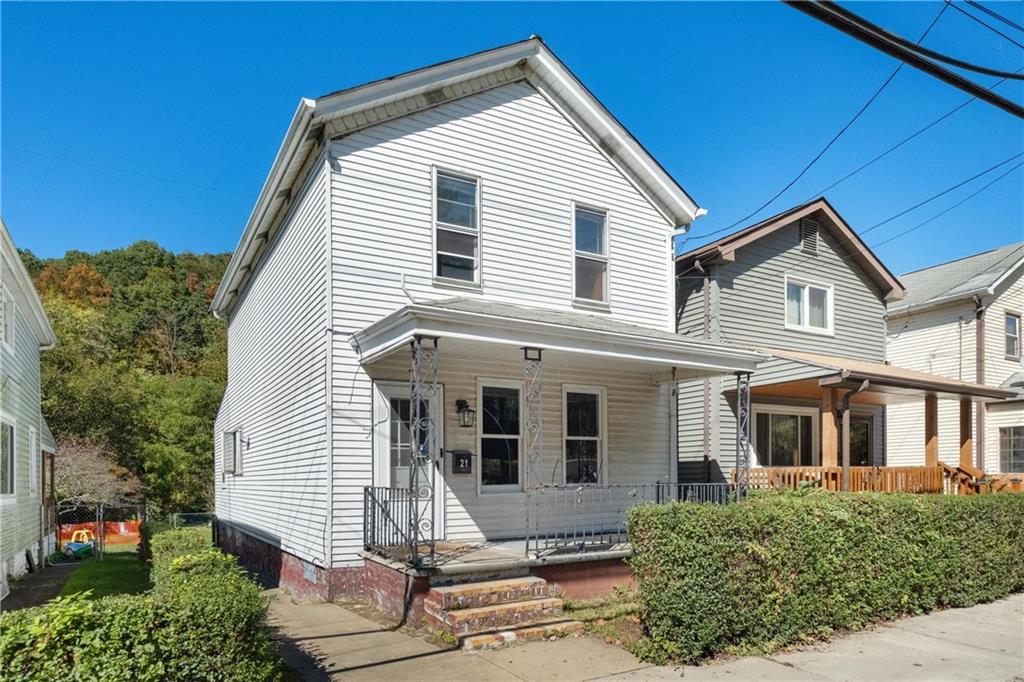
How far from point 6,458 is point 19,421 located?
1.39m

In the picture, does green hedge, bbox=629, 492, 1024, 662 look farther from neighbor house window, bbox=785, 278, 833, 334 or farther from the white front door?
neighbor house window, bbox=785, 278, 833, 334

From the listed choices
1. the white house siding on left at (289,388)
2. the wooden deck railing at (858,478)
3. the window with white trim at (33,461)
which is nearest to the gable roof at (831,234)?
the wooden deck railing at (858,478)

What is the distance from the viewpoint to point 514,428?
1156 centimetres

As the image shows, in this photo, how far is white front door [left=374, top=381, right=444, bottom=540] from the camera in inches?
405

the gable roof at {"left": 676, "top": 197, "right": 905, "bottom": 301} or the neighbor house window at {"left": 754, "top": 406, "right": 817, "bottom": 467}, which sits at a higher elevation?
the gable roof at {"left": 676, "top": 197, "right": 905, "bottom": 301}

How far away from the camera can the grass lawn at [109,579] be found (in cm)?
1202

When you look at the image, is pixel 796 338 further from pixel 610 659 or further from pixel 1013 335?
pixel 610 659

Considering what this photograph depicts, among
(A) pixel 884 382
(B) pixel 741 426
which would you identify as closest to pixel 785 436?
(A) pixel 884 382

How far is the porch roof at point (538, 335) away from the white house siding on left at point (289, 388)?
1301 millimetres

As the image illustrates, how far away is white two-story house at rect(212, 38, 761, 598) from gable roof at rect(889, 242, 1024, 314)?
1276 cm

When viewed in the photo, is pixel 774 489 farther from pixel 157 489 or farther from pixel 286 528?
pixel 157 489

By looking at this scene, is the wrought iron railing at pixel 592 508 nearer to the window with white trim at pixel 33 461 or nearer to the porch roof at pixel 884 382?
the porch roof at pixel 884 382

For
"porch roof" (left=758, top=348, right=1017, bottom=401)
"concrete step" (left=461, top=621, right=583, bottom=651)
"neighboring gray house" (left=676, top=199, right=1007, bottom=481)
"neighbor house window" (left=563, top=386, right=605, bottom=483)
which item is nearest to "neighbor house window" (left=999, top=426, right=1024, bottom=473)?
"porch roof" (left=758, top=348, right=1017, bottom=401)

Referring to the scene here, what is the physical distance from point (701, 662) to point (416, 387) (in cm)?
429
